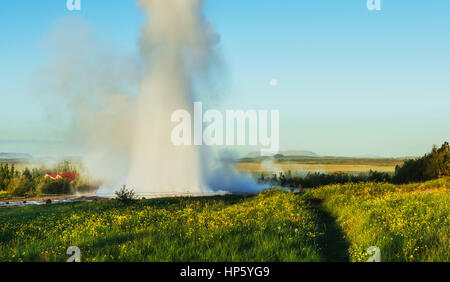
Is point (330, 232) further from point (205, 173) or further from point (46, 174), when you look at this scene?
point (46, 174)

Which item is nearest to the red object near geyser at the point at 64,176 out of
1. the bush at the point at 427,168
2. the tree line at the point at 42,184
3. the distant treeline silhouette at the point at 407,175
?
the tree line at the point at 42,184

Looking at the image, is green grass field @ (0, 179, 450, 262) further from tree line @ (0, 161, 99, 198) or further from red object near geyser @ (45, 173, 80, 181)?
red object near geyser @ (45, 173, 80, 181)

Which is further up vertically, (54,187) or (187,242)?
(187,242)

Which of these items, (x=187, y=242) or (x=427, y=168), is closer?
(x=187, y=242)

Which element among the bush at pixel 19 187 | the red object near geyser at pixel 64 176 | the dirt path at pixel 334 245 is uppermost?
the dirt path at pixel 334 245

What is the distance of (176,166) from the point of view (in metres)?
51.4

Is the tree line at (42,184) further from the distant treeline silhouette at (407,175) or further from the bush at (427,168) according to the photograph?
the bush at (427,168)

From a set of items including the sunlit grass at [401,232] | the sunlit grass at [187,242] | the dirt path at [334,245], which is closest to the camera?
the sunlit grass at [187,242]

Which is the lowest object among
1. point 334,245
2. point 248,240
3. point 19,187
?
point 19,187

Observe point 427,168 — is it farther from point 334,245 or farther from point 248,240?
point 248,240

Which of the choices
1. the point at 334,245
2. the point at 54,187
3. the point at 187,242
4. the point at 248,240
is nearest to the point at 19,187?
the point at 54,187

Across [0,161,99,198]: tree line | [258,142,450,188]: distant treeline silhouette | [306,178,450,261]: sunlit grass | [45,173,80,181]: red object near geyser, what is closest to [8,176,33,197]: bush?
[0,161,99,198]: tree line

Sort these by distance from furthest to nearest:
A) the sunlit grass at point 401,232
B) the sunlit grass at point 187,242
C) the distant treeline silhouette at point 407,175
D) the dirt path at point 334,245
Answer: the distant treeline silhouette at point 407,175, the dirt path at point 334,245, the sunlit grass at point 401,232, the sunlit grass at point 187,242
